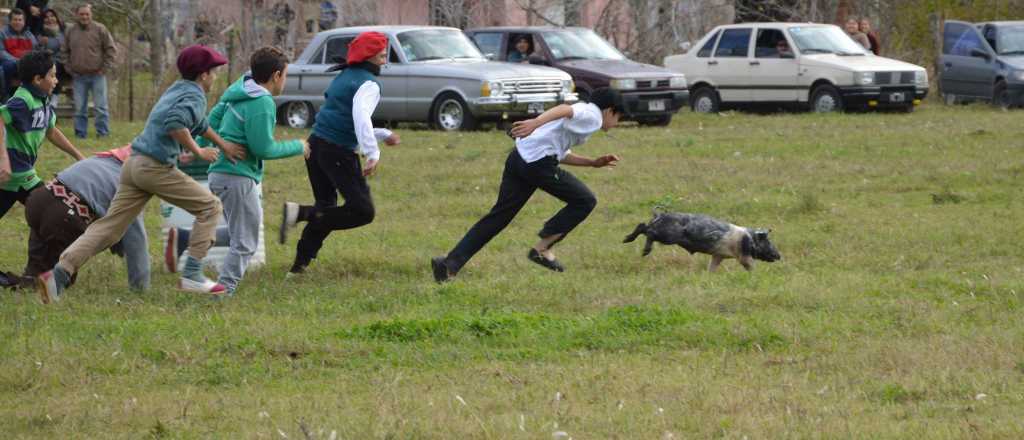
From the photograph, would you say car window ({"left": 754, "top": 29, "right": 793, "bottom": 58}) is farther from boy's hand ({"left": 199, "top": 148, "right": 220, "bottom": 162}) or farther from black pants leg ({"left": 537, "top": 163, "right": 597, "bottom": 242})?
boy's hand ({"left": 199, "top": 148, "right": 220, "bottom": 162})

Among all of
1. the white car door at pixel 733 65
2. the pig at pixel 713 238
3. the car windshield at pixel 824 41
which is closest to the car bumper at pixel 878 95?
the car windshield at pixel 824 41

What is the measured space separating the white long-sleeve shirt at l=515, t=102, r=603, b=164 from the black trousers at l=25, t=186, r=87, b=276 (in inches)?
106

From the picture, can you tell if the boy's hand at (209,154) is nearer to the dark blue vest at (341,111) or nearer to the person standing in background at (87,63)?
the dark blue vest at (341,111)

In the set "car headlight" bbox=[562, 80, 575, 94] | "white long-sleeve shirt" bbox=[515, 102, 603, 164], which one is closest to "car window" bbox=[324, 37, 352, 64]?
"car headlight" bbox=[562, 80, 575, 94]

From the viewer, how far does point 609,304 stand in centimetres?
866

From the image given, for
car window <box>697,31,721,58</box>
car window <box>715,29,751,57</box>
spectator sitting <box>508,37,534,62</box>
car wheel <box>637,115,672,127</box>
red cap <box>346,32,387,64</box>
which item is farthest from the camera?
car window <box>697,31,721,58</box>

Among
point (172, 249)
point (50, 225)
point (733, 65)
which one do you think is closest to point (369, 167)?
point (172, 249)

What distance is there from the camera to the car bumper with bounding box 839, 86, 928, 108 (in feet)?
78.2

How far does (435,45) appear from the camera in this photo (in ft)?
72.6

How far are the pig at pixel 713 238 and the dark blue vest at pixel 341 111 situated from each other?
211cm

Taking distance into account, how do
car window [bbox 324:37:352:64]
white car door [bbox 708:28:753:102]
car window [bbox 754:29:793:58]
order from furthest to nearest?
white car door [bbox 708:28:753:102] < car window [bbox 754:29:793:58] < car window [bbox 324:37:352:64]

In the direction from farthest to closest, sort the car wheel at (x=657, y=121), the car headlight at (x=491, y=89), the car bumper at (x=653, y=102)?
the car wheel at (x=657, y=121)
the car bumper at (x=653, y=102)
the car headlight at (x=491, y=89)

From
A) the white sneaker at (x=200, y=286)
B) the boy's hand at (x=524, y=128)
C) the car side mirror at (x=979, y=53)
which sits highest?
the boy's hand at (x=524, y=128)

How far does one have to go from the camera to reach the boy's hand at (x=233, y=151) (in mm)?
8617
